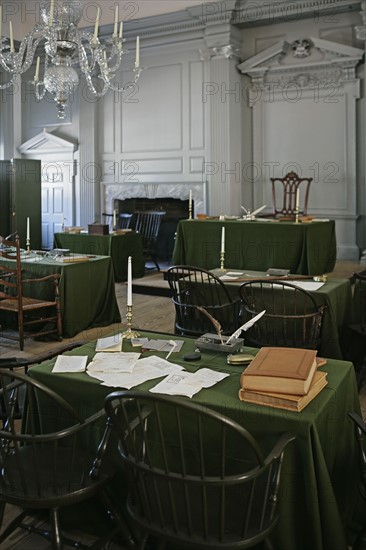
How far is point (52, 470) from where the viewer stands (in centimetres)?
228

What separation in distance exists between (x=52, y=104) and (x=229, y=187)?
173 inches

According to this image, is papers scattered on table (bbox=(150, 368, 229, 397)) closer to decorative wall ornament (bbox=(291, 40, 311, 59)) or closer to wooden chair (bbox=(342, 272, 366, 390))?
wooden chair (bbox=(342, 272, 366, 390))

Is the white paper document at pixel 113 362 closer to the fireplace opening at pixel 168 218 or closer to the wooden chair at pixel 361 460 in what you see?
the wooden chair at pixel 361 460

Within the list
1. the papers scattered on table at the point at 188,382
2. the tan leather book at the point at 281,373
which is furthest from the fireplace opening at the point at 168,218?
the tan leather book at the point at 281,373

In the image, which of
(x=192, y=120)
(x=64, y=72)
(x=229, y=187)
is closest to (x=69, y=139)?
(x=192, y=120)

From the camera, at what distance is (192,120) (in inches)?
405

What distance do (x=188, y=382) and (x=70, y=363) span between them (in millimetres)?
A: 574

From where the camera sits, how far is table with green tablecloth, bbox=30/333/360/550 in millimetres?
2035

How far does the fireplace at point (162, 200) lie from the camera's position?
404 inches

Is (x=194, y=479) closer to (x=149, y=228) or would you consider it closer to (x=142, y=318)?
(x=142, y=318)

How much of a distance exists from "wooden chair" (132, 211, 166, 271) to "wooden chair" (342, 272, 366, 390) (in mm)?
5252

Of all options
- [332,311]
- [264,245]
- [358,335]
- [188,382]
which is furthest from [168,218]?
[188,382]

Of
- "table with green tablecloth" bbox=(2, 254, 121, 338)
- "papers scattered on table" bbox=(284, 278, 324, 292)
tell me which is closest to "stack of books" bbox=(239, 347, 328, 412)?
"papers scattered on table" bbox=(284, 278, 324, 292)

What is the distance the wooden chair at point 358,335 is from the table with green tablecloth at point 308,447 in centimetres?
188
